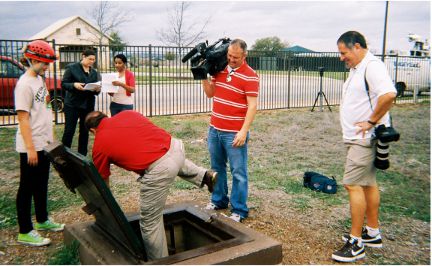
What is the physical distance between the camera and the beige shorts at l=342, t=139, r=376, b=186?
3.78m

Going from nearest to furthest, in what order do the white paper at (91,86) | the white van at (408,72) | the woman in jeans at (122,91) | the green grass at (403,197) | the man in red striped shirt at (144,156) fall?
the man in red striped shirt at (144,156), the green grass at (403,197), the white paper at (91,86), the woman in jeans at (122,91), the white van at (408,72)

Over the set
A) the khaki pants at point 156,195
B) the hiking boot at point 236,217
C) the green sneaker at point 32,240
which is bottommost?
the green sneaker at point 32,240

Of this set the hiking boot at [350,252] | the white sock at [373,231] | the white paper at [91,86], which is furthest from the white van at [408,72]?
the hiking boot at [350,252]

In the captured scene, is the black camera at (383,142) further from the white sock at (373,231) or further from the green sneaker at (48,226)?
the green sneaker at (48,226)

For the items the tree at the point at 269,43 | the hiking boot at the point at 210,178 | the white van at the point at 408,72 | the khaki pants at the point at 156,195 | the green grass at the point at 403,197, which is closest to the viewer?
the khaki pants at the point at 156,195

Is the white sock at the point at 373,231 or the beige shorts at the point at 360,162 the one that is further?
the white sock at the point at 373,231

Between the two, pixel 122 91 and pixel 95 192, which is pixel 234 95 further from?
pixel 122 91

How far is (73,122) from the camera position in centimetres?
654

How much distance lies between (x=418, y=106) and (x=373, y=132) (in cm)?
1566

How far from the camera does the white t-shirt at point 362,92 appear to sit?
361 centimetres

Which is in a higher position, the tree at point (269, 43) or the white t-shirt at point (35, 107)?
the tree at point (269, 43)

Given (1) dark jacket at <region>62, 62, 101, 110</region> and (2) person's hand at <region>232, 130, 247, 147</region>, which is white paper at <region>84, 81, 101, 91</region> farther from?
(2) person's hand at <region>232, 130, 247, 147</region>

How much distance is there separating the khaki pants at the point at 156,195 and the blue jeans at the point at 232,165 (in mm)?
933

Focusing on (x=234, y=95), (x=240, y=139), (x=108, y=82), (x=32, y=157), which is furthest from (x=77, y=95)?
(x=240, y=139)
